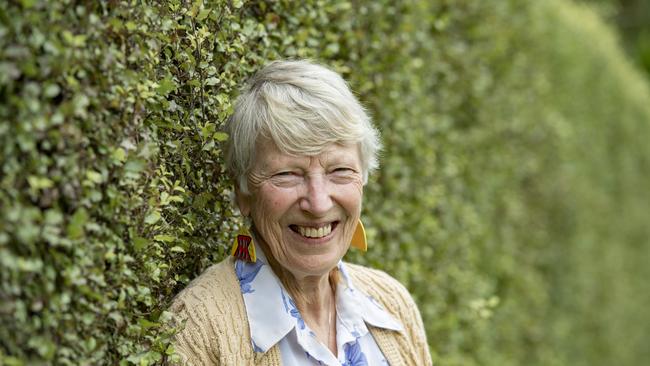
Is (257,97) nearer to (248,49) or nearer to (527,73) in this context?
(248,49)

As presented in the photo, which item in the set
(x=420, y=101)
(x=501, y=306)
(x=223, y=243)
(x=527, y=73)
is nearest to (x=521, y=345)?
(x=501, y=306)

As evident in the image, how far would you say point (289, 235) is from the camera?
96.0 inches

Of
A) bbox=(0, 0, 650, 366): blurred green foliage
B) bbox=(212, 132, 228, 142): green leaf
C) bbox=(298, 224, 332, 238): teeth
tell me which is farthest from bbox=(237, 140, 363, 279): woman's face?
bbox=(0, 0, 650, 366): blurred green foliage

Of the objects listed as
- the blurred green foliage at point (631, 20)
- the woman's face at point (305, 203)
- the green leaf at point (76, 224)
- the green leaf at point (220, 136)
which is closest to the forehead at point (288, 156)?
the woman's face at point (305, 203)

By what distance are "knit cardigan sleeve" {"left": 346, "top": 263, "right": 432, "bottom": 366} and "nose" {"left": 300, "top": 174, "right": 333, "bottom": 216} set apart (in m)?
0.43

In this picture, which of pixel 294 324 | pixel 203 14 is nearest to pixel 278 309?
pixel 294 324

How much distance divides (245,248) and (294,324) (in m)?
0.25

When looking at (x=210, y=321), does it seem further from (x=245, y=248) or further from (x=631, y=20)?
(x=631, y=20)

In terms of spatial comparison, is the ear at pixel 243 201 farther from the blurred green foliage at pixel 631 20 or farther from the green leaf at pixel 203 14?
the blurred green foliage at pixel 631 20

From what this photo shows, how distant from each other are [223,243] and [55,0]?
47.2 inches

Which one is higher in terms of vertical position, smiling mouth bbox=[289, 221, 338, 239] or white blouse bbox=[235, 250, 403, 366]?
smiling mouth bbox=[289, 221, 338, 239]

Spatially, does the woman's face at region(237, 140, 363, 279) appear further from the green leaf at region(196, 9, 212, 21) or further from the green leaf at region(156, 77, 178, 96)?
the green leaf at region(196, 9, 212, 21)

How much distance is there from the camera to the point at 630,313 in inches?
358

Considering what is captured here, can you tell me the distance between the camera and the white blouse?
2.35 m
